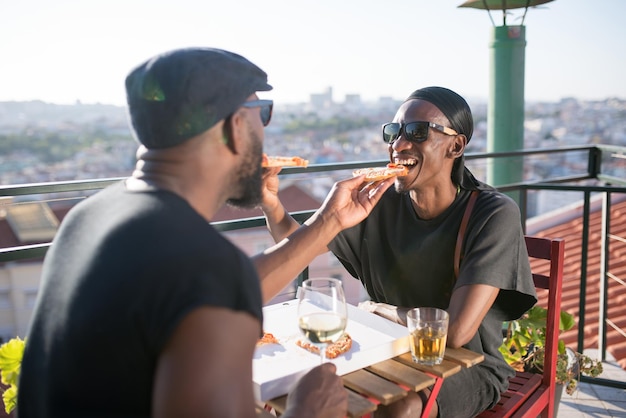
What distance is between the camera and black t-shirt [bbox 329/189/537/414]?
2.05m

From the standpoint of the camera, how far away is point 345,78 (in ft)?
132

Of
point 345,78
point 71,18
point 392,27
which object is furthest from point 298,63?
point 71,18

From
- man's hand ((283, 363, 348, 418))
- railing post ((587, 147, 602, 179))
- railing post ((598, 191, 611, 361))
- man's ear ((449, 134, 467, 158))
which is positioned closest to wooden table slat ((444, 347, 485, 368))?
man's hand ((283, 363, 348, 418))

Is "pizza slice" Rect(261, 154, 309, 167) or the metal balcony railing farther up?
"pizza slice" Rect(261, 154, 309, 167)

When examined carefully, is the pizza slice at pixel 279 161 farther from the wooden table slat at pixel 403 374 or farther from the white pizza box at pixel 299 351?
the wooden table slat at pixel 403 374

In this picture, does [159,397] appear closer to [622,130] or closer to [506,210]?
[506,210]

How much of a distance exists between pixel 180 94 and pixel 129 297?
0.42m

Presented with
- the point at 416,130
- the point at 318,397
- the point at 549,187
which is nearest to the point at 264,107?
the point at 318,397

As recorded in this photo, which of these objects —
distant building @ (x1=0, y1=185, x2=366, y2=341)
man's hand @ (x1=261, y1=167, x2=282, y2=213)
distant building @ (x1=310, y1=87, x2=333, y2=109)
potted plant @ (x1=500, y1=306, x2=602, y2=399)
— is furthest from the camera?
distant building @ (x1=310, y1=87, x2=333, y2=109)

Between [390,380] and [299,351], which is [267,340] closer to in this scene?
[299,351]

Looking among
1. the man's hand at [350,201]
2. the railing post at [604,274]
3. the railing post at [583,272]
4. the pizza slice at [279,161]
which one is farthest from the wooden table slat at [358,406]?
the railing post at [604,274]

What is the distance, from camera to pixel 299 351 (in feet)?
5.42

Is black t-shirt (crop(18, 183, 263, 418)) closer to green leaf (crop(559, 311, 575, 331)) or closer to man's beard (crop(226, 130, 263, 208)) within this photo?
man's beard (crop(226, 130, 263, 208))

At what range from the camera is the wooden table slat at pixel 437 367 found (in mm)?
1595
